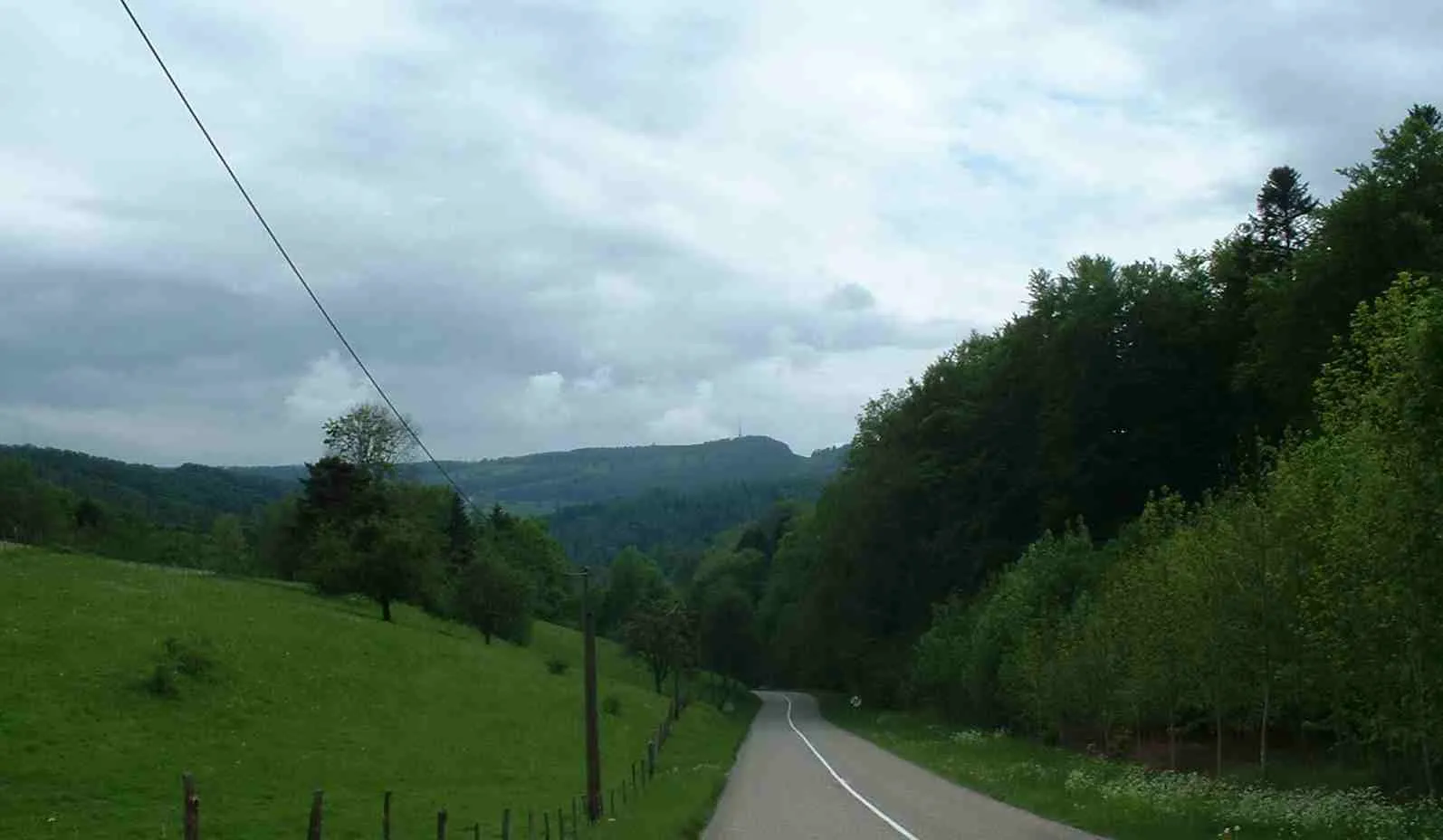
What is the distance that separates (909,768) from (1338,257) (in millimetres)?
21957

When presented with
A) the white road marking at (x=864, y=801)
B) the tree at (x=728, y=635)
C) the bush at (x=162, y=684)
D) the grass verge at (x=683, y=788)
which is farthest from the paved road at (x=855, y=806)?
the tree at (x=728, y=635)

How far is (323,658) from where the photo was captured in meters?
60.6

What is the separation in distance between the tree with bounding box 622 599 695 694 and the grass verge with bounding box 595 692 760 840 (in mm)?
18880

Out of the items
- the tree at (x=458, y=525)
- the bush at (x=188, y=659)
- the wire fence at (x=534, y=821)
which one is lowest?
the wire fence at (x=534, y=821)

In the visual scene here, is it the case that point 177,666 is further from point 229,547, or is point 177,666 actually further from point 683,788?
point 229,547

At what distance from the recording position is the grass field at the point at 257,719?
114ft

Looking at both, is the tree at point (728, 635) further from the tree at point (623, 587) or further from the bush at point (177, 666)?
the bush at point (177, 666)

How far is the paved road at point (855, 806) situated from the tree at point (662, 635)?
42.9m

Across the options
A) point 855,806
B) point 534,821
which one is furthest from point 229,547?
point 855,806

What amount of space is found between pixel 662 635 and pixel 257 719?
50.6 metres

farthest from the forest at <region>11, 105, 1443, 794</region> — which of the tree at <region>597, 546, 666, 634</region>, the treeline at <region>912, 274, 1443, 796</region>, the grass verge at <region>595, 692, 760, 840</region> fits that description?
the tree at <region>597, 546, 666, 634</region>

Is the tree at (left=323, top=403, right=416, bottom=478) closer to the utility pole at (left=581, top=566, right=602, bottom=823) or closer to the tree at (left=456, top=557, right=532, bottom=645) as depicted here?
the tree at (left=456, top=557, right=532, bottom=645)

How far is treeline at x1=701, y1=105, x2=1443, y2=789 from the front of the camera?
2031 cm

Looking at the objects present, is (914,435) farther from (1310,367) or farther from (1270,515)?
(1270,515)
